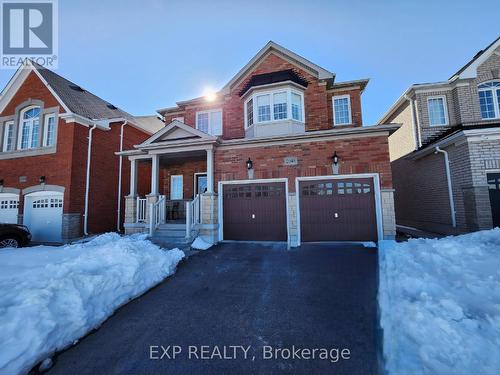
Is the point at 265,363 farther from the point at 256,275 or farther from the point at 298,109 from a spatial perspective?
the point at 298,109

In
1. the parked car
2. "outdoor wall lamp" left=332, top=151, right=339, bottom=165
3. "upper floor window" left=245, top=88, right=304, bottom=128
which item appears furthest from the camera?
"upper floor window" left=245, top=88, right=304, bottom=128

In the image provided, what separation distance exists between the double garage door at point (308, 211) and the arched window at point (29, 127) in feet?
38.3

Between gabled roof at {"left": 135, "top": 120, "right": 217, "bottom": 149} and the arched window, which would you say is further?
the arched window

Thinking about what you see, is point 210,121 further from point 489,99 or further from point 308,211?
point 489,99

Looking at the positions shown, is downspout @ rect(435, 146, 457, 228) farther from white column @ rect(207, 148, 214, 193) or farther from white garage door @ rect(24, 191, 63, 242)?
white garage door @ rect(24, 191, 63, 242)

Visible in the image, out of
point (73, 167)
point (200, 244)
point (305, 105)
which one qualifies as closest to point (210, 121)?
point (305, 105)

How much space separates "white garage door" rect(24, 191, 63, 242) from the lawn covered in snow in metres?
13.9

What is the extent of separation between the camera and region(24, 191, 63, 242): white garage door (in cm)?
1113

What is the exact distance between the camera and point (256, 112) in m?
10.6

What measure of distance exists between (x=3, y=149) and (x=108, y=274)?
1437 centimetres

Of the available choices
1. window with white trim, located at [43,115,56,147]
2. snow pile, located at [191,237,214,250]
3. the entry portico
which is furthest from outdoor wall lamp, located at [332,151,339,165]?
window with white trim, located at [43,115,56,147]

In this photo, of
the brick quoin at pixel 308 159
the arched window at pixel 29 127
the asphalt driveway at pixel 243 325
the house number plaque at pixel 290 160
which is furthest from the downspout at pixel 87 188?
the house number plaque at pixel 290 160

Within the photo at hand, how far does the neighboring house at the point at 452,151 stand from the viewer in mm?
8281

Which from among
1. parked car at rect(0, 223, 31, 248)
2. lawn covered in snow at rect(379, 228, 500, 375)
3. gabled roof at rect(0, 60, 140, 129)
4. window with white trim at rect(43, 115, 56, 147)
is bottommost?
lawn covered in snow at rect(379, 228, 500, 375)
